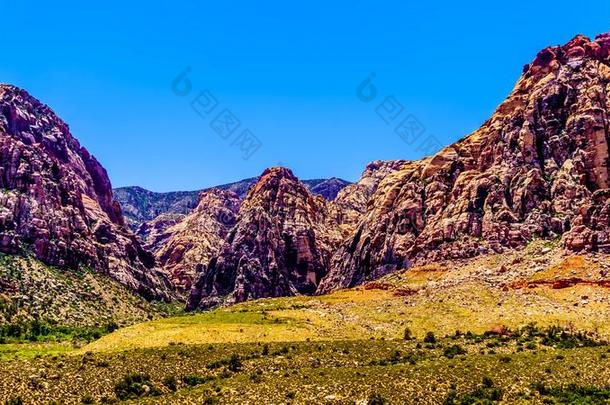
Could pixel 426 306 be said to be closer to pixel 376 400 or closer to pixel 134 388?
pixel 376 400

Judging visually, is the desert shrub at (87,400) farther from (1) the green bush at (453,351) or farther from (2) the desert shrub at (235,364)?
(1) the green bush at (453,351)

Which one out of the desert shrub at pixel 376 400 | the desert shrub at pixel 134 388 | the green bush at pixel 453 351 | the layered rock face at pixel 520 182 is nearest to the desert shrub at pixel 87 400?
the desert shrub at pixel 134 388

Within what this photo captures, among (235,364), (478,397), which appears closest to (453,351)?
(478,397)

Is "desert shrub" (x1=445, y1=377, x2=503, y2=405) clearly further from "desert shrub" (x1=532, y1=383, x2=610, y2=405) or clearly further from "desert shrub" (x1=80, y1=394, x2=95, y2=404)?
"desert shrub" (x1=80, y1=394, x2=95, y2=404)

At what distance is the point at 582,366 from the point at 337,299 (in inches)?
2389

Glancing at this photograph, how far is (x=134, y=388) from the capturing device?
2250 inches

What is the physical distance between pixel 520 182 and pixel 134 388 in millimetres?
105334

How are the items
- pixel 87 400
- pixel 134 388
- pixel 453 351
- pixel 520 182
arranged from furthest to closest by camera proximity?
pixel 520 182 < pixel 453 351 < pixel 134 388 < pixel 87 400

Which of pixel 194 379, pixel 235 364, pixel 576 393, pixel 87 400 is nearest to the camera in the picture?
pixel 576 393

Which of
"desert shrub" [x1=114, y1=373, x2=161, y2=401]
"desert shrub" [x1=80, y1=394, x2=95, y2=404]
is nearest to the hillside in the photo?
"desert shrub" [x1=114, y1=373, x2=161, y2=401]

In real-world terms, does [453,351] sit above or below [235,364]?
below

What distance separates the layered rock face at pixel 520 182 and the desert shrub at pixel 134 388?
8304 cm

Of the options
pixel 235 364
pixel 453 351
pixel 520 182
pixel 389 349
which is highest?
pixel 235 364

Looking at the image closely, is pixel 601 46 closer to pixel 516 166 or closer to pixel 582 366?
pixel 516 166
